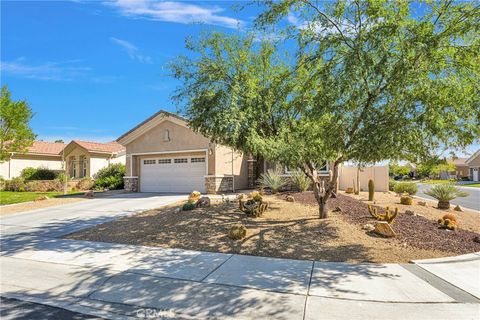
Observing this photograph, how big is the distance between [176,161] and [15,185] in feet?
50.7

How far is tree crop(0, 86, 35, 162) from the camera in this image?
2038 centimetres

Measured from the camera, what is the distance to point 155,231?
959 centimetres

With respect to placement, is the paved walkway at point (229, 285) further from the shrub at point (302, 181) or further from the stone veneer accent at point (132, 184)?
the stone veneer accent at point (132, 184)

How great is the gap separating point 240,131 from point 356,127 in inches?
150

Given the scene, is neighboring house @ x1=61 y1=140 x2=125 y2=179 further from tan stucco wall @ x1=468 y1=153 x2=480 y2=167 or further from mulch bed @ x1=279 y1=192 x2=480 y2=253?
tan stucco wall @ x1=468 y1=153 x2=480 y2=167

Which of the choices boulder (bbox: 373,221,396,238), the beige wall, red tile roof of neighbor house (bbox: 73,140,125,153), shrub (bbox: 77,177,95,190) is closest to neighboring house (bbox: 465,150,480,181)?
red tile roof of neighbor house (bbox: 73,140,125,153)

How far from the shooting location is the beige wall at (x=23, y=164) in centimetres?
2897

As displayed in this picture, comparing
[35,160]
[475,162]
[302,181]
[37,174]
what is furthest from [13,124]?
[475,162]

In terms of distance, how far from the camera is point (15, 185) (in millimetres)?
26641

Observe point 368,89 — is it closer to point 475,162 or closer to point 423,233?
point 423,233

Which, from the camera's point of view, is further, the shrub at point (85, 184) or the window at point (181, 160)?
the shrub at point (85, 184)

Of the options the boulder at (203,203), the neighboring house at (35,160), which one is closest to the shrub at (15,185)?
the neighboring house at (35,160)

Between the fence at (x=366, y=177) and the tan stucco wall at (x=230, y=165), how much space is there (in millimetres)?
6327

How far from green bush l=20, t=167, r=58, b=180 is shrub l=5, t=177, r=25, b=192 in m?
1.16
